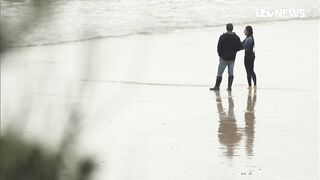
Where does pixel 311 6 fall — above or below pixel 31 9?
below

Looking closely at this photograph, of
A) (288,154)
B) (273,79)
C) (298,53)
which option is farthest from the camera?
(298,53)

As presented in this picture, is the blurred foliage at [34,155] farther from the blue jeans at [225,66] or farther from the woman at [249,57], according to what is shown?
the woman at [249,57]

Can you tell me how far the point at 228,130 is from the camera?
10.6 m

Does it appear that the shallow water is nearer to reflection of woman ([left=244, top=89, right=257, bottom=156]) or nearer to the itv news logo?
the itv news logo

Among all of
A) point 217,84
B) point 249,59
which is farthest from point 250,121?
point 249,59

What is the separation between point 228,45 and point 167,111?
3137mm

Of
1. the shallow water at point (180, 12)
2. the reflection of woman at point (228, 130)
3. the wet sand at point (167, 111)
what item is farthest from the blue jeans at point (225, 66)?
the shallow water at point (180, 12)

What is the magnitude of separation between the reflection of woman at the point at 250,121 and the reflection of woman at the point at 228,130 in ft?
0.47

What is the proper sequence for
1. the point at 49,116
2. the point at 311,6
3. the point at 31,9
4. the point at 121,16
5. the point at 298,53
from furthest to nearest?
the point at 311,6 → the point at 121,16 → the point at 298,53 → the point at 49,116 → the point at 31,9

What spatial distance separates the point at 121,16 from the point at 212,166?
19.7 m

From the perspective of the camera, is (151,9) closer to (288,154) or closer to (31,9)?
(288,154)

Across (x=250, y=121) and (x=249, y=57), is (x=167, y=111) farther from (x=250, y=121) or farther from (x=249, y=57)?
(x=249, y=57)

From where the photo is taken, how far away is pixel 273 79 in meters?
16.5

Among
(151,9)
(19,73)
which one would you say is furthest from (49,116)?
(151,9)
